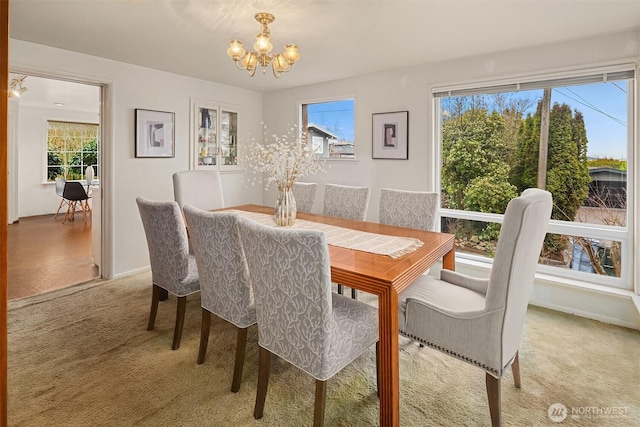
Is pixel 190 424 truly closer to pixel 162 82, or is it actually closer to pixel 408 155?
pixel 408 155

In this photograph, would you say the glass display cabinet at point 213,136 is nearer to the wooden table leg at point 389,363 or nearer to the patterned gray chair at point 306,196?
the patterned gray chair at point 306,196

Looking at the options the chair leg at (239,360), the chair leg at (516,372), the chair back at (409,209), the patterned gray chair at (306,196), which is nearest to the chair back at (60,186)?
the patterned gray chair at (306,196)

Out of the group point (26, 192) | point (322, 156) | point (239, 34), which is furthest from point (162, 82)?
point (26, 192)

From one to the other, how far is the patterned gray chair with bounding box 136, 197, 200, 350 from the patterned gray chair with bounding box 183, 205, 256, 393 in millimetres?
289

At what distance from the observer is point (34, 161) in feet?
24.8

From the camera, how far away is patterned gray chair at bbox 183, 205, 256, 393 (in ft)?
5.87

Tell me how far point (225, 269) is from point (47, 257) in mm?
4094

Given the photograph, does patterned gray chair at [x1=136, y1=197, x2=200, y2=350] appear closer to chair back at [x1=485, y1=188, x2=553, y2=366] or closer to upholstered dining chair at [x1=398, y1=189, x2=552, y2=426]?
upholstered dining chair at [x1=398, y1=189, x2=552, y2=426]

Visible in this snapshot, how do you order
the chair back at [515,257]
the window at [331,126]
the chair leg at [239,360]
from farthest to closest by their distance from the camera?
the window at [331,126] → the chair leg at [239,360] → the chair back at [515,257]

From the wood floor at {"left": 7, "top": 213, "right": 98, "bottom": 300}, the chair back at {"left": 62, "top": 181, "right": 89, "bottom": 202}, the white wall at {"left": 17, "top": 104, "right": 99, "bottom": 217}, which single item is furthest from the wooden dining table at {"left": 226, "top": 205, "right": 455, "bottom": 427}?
the white wall at {"left": 17, "top": 104, "right": 99, "bottom": 217}

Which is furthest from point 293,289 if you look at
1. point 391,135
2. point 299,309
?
point 391,135

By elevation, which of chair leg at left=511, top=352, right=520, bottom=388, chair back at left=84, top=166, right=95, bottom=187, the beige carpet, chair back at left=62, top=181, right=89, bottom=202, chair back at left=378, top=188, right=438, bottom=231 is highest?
chair back at left=84, top=166, right=95, bottom=187

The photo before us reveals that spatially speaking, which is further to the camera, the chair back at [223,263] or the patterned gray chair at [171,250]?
the patterned gray chair at [171,250]

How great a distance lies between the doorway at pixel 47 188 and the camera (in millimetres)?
4000
